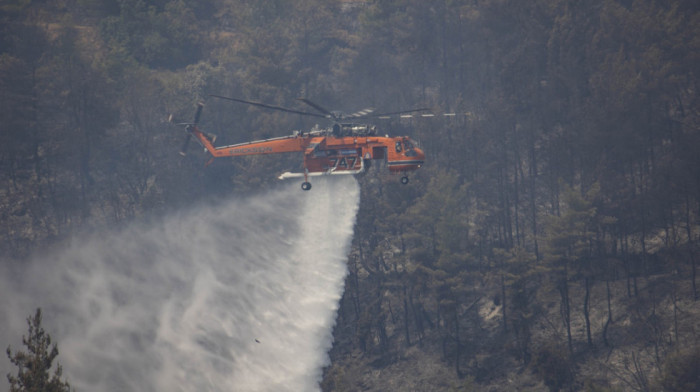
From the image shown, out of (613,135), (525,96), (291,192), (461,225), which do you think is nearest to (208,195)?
(291,192)

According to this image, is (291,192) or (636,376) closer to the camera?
(636,376)

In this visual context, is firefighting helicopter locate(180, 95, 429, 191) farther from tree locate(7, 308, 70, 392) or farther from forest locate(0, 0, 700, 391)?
tree locate(7, 308, 70, 392)

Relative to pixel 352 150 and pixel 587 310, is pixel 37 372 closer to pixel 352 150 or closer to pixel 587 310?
pixel 352 150

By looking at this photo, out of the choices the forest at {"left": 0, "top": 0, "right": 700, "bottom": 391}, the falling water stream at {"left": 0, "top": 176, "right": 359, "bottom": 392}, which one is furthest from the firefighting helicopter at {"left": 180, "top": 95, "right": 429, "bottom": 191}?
the forest at {"left": 0, "top": 0, "right": 700, "bottom": 391}

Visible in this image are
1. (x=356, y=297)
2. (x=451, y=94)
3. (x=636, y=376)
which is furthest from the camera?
(x=451, y=94)

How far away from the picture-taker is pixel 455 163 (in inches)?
3027

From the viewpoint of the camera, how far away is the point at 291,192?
7750 centimetres

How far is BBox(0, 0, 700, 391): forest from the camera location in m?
65.3

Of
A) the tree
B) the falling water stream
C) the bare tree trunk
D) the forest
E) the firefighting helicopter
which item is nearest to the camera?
the tree

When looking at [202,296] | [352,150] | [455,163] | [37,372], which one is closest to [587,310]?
[455,163]

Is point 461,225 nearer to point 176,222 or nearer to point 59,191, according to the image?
point 176,222

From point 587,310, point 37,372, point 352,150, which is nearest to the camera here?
point 37,372

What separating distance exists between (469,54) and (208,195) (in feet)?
116

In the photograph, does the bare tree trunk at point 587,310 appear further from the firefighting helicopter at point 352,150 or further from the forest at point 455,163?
the firefighting helicopter at point 352,150
